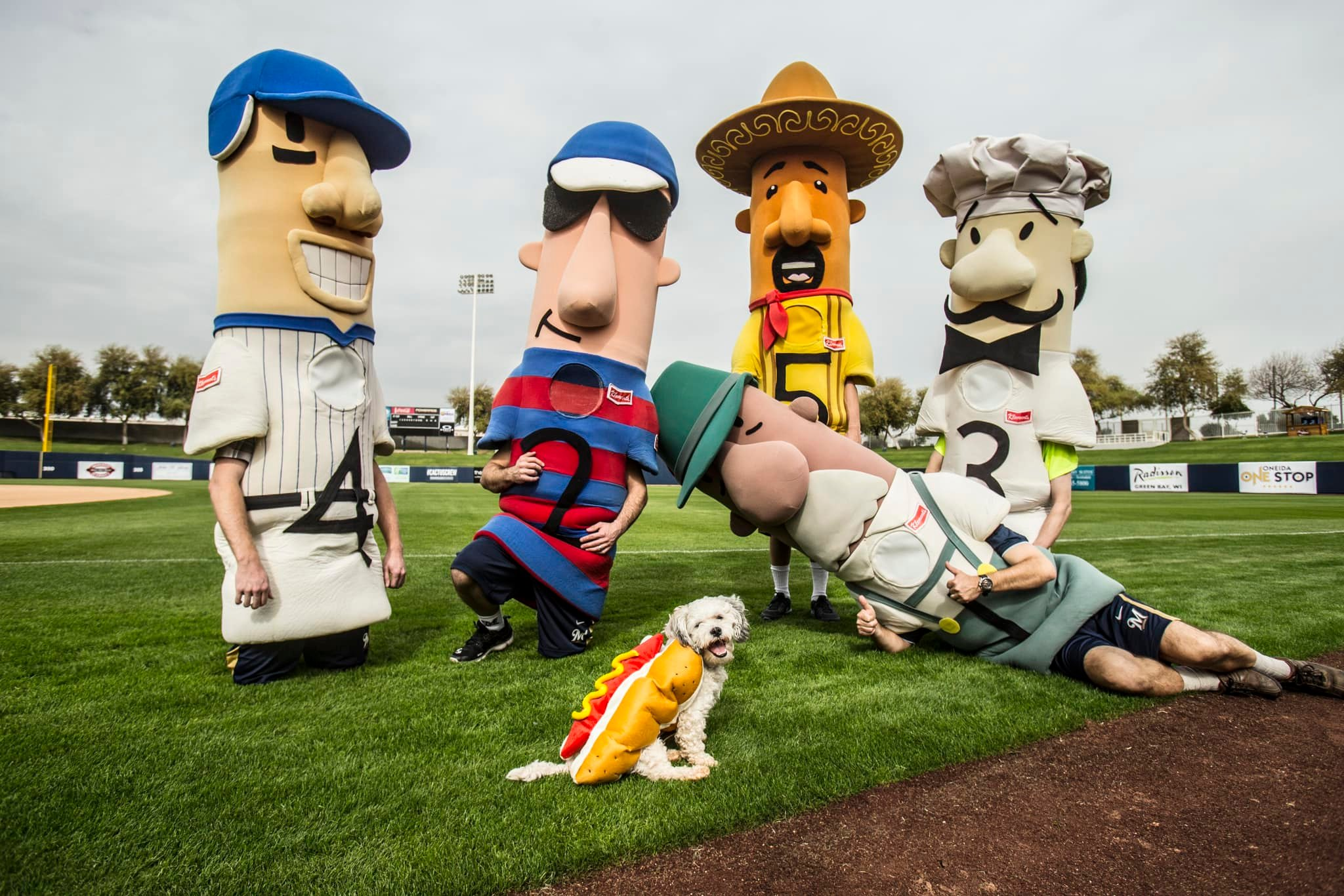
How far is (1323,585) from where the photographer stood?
5.61 metres

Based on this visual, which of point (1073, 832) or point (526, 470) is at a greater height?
point (526, 470)

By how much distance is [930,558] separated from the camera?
3.33m

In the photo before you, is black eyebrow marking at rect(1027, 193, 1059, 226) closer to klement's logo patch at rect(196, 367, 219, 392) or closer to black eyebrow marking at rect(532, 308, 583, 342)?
black eyebrow marking at rect(532, 308, 583, 342)

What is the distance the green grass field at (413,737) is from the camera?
1.75 m

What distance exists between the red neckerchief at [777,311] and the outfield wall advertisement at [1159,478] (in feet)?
82.6

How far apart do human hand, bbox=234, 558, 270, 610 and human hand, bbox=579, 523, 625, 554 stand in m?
1.37

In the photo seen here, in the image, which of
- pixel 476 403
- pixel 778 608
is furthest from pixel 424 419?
pixel 778 608

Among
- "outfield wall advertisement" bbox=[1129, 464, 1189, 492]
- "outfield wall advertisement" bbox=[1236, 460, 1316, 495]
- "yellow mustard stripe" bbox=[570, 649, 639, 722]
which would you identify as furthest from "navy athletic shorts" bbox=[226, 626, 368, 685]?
"outfield wall advertisement" bbox=[1129, 464, 1189, 492]

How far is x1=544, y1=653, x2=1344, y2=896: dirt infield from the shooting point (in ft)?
5.53

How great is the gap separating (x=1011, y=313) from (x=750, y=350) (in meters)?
1.61

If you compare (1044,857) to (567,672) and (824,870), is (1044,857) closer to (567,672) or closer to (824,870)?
(824,870)

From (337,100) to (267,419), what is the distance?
1.45 m

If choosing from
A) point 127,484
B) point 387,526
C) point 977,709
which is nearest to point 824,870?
point 977,709

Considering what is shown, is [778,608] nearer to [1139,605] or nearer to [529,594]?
[529,594]
